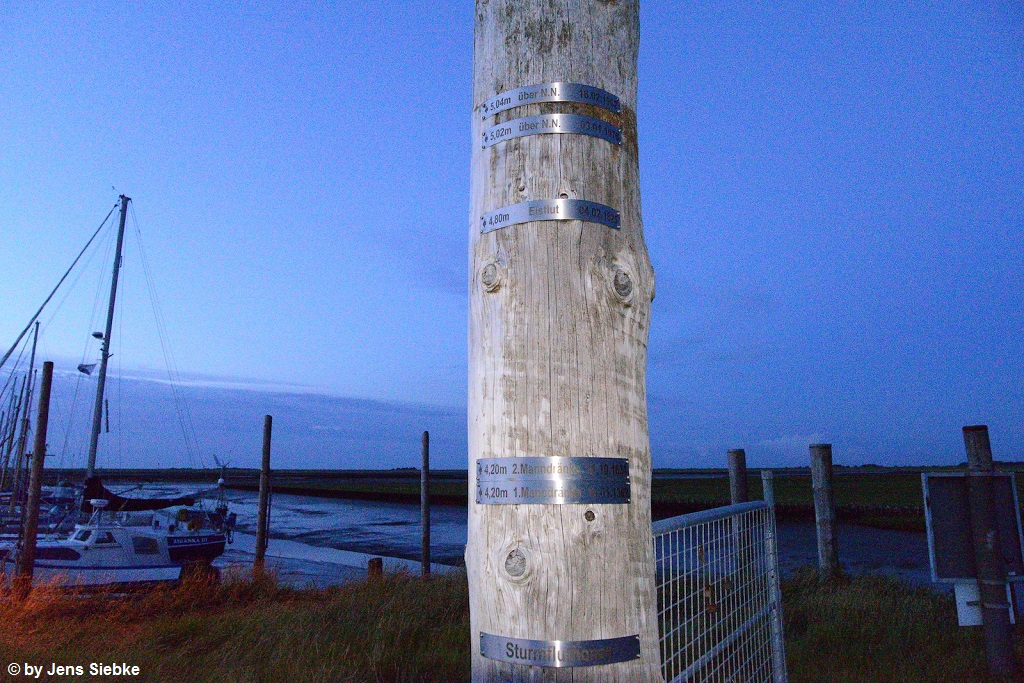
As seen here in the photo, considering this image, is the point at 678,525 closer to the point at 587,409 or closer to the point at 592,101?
the point at 587,409

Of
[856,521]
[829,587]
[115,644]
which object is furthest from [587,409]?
[856,521]

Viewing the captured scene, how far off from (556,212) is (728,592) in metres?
2.53

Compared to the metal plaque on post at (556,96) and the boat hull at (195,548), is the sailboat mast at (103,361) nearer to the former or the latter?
the boat hull at (195,548)

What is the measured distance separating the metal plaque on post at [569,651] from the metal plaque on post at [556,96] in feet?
4.57

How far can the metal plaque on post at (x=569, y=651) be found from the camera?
1.65 metres

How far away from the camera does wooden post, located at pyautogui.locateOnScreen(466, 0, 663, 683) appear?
5.52 feet

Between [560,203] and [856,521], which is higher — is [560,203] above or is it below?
above

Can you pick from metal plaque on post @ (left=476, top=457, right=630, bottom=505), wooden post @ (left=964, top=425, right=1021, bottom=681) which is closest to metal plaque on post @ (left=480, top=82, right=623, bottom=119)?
metal plaque on post @ (left=476, top=457, right=630, bottom=505)

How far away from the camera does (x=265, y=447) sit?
643 inches

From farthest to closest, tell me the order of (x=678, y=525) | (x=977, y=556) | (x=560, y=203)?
(x=977, y=556) < (x=678, y=525) < (x=560, y=203)

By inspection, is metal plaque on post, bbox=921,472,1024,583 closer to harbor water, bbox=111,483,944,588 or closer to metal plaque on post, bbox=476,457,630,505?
metal plaque on post, bbox=476,457,630,505

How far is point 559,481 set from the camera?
1691mm

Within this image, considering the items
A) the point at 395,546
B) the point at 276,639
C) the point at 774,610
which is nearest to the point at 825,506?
the point at 774,610

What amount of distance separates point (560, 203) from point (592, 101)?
0.33m
